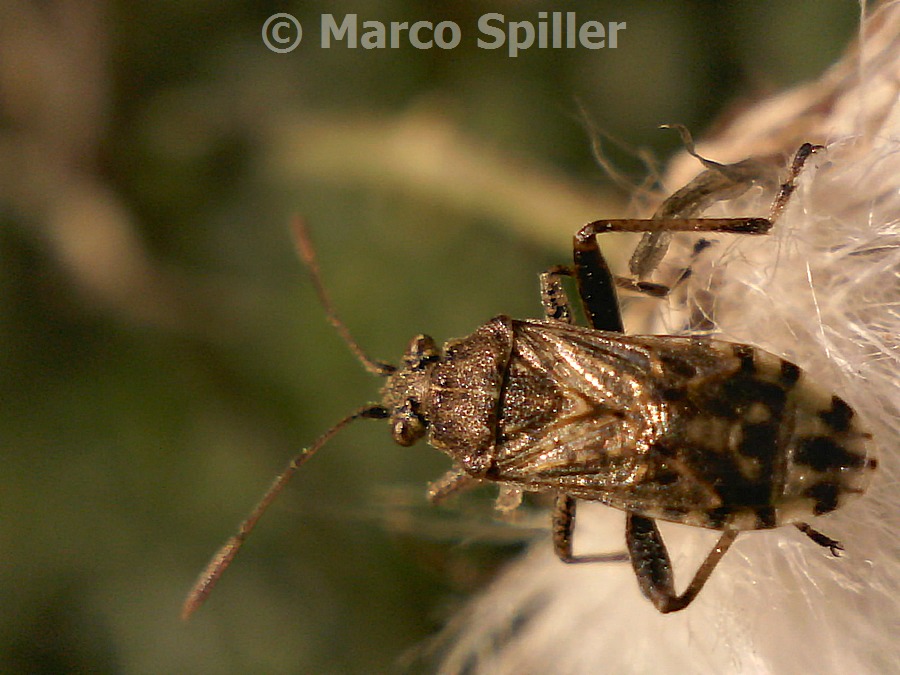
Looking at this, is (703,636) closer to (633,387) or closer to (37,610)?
(633,387)

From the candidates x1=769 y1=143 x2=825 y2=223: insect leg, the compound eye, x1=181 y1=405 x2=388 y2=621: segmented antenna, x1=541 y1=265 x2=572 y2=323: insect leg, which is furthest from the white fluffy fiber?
x1=181 y1=405 x2=388 y2=621: segmented antenna

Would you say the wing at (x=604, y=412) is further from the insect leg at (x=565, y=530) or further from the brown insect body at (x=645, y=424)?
the insect leg at (x=565, y=530)

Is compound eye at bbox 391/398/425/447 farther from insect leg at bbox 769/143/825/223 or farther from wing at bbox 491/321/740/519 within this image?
insect leg at bbox 769/143/825/223

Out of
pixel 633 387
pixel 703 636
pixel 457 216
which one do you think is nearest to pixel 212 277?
pixel 457 216

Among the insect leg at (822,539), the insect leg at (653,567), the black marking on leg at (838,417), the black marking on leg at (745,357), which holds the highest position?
the black marking on leg at (745,357)

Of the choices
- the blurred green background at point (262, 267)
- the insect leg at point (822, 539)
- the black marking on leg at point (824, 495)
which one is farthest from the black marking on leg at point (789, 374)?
the blurred green background at point (262, 267)

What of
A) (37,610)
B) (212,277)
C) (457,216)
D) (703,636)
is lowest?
(37,610)

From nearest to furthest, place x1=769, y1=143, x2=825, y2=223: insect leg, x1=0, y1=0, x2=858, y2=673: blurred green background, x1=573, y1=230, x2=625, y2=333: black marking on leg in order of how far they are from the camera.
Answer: x1=769, y1=143, x2=825, y2=223: insect leg
x1=573, y1=230, x2=625, y2=333: black marking on leg
x1=0, y1=0, x2=858, y2=673: blurred green background

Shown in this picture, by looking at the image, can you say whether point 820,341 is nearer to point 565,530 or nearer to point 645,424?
point 645,424

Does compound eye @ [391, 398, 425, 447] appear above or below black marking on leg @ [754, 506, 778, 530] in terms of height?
above
